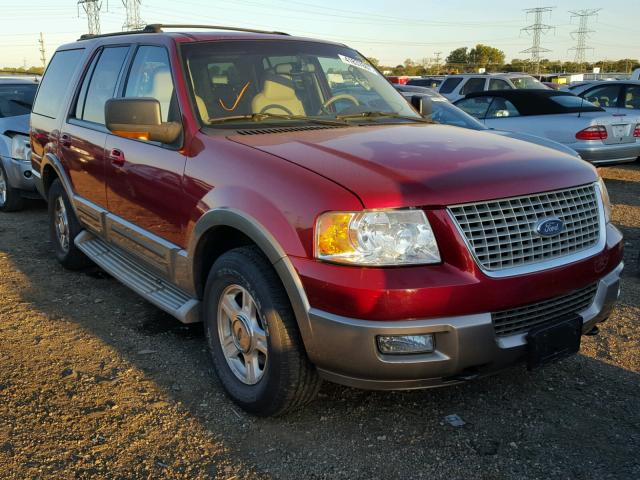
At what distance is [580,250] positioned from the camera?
2.98 m

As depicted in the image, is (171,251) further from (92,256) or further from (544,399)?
(544,399)

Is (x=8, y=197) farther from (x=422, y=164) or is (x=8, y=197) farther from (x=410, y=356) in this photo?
(x=410, y=356)

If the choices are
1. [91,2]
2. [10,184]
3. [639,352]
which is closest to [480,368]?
[639,352]

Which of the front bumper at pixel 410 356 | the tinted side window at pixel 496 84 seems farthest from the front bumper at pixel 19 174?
the tinted side window at pixel 496 84

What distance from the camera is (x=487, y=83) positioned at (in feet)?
52.2

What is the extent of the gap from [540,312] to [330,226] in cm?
105

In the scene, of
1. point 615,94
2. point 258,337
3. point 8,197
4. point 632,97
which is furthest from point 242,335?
point 615,94

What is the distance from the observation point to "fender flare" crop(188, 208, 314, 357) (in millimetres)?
2656

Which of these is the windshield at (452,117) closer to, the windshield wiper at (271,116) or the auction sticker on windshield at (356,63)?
the auction sticker on windshield at (356,63)

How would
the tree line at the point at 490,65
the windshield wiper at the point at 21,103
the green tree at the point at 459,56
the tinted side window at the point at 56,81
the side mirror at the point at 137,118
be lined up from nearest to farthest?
the side mirror at the point at 137,118 → the tinted side window at the point at 56,81 → the windshield wiper at the point at 21,103 → the tree line at the point at 490,65 → the green tree at the point at 459,56

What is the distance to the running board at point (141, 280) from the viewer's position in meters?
3.52

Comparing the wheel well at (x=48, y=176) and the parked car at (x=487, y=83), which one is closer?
the wheel well at (x=48, y=176)

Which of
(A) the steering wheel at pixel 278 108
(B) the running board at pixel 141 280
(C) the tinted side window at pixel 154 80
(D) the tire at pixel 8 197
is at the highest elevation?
(C) the tinted side window at pixel 154 80

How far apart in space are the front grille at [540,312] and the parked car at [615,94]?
9.07 m
